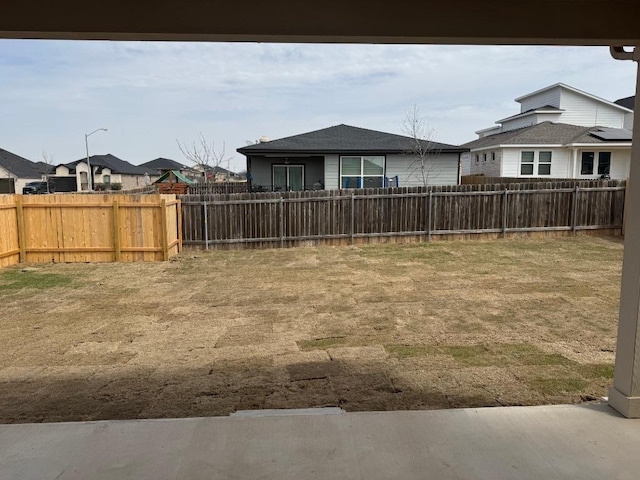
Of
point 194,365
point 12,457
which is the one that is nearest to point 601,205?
point 194,365

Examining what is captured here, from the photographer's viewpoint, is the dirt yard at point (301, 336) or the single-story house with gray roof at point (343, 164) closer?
the dirt yard at point (301, 336)

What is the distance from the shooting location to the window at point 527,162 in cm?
2381

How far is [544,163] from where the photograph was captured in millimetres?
23500

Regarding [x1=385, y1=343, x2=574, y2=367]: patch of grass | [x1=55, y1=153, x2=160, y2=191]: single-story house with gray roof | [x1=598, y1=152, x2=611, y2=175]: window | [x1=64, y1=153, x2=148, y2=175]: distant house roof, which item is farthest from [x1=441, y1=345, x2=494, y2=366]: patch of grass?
[x1=64, y1=153, x2=148, y2=175]: distant house roof

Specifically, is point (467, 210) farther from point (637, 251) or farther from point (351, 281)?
point (637, 251)

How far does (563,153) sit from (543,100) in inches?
323

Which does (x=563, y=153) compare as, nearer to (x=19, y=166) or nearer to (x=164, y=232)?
(x=164, y=232)

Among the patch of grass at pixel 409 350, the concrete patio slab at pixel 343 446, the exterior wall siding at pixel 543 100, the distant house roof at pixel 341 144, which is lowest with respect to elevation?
the patch of grass at pixel 409 350

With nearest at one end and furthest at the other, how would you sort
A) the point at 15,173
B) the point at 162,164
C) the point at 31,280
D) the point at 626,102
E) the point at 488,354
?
the point at 488,354 → the point at 31,280 → the point at 626,102 → the point at 15,173 → the point at 162,164

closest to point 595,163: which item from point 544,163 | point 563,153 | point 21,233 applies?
point 563,153

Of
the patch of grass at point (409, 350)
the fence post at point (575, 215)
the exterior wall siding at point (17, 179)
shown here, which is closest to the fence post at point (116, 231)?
Result: the patch of grass at point (409, 350)

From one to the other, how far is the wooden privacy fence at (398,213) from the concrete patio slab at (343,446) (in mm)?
9729

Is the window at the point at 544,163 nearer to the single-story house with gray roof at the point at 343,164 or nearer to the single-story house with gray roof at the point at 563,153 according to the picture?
the single-story house with gray roof at the point at 563,153

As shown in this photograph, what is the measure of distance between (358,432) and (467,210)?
11.6 m
